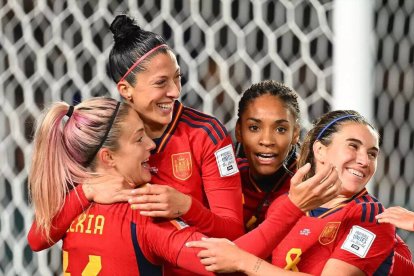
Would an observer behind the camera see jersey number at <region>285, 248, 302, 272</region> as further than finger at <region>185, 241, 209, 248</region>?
Yes

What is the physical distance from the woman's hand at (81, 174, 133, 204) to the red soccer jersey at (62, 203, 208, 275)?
2 cm

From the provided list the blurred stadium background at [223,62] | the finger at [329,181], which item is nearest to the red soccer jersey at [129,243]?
the finger at [329,181]

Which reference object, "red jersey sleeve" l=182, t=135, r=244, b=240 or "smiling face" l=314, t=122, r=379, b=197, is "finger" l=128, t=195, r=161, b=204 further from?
"smiling face" l=314, t=122, r=379, b=197

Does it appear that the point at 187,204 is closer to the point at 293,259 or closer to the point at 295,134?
the point at 293,259

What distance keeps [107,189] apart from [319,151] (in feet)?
1.32

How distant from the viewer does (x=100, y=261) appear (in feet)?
4.29

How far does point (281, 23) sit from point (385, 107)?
393 mm

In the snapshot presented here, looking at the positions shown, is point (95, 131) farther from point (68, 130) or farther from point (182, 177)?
point (182, 177)

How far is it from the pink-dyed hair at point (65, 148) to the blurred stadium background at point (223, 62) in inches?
34.1

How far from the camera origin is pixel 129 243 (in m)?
1.29

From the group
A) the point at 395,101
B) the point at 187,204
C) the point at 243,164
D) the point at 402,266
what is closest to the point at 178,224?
the point at 187,204

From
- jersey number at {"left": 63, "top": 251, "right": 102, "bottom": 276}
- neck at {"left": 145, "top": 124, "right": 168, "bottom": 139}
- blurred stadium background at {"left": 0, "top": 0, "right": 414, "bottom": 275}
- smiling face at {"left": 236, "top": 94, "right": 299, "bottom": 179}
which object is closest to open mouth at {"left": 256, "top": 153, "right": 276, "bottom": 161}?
smiling face at {"left": 236, "top": 94, "right": 299, "bottom": 179}

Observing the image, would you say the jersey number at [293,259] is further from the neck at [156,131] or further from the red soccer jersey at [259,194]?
the neck at [156,131]

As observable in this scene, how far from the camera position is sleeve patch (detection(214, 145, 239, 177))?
144cm
